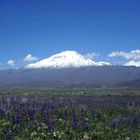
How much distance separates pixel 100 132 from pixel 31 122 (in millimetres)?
3680

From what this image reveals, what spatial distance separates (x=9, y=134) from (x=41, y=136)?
1.59m

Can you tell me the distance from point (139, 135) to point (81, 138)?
3.67 meters

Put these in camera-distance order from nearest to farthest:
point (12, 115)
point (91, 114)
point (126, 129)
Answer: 1. point (126, 129)
2. point (12, 115)
3. point (91, 114)

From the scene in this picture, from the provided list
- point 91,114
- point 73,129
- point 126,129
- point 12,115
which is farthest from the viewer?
point 91,114

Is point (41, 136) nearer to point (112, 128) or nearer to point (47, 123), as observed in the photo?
point (47, 123)

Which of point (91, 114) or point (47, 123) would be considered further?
point (91, 114)

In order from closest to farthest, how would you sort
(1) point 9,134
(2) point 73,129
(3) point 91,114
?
(1) point 9,134
(2) point 73,129
(3) point 91,114

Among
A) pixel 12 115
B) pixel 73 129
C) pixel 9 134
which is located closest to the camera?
pixel 9 134

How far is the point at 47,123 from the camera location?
21406mm

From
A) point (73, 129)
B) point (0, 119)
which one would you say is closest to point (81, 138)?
point (73, 129)

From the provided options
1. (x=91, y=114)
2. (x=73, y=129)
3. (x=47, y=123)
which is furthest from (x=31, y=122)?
(x=91, y=114)

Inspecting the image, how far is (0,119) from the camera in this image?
23188 millimetres

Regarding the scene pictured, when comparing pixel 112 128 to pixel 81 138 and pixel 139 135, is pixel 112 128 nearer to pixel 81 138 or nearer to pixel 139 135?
pixel 139 135

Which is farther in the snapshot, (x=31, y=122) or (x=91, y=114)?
(x=91, y=114)
